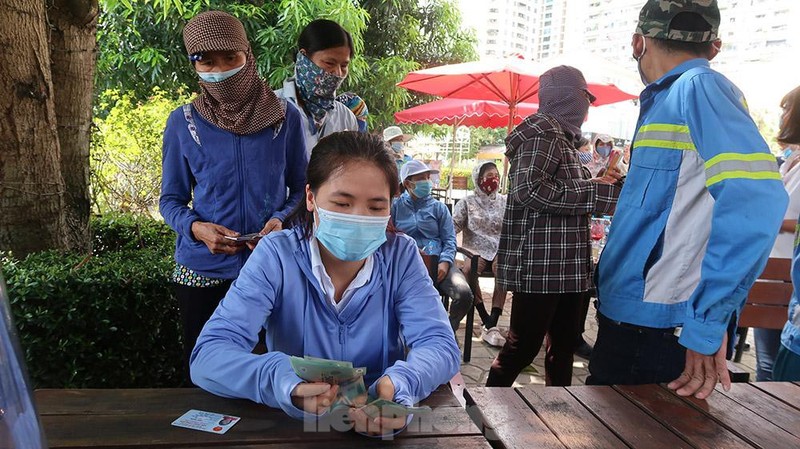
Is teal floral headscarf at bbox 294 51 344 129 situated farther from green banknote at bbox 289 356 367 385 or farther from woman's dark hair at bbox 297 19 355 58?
green banknote at bbox 289 356 367 385

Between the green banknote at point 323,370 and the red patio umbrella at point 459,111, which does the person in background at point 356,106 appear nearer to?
the green banknote at point 323,370

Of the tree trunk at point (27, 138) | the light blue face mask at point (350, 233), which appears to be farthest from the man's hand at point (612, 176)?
the tree trunk at point (27, 138)

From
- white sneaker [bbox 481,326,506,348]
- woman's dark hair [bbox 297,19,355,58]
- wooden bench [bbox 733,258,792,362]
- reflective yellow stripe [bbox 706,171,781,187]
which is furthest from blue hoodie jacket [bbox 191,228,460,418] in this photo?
A: white sneaker [bbox 481,326,506,348]

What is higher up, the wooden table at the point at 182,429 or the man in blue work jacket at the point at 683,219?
the man in blue work jacket at the point at 683,219

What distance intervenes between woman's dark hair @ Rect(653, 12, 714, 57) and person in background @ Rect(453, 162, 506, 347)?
9.31 ft

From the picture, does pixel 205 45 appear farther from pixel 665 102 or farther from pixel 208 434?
pixel 665 102

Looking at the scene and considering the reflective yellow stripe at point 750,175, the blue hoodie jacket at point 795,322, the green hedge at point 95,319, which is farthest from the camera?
the green hedge at point 95,319

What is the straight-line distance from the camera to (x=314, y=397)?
1161 millimetres

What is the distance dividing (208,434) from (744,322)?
3312 millimetres

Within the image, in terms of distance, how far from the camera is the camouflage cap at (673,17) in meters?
1.55

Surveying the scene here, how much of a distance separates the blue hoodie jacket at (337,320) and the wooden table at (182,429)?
0.30 feet

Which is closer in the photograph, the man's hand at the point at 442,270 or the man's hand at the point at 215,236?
the man's hand at the point at 215,236

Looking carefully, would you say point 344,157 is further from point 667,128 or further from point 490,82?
point 490,82

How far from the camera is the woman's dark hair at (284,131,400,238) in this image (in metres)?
1.58
